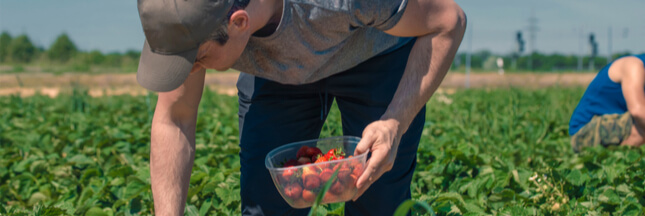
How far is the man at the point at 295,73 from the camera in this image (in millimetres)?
1408

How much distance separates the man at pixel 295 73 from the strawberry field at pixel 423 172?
1.22ft

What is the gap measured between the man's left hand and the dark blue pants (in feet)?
1.30

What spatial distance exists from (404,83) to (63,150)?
3.24 m

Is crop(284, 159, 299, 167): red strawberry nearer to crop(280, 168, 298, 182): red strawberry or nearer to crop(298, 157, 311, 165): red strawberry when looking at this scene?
crop(298, 157, 311, 165): red strawberry

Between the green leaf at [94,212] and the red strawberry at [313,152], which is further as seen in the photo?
the green leaf at [94,212]

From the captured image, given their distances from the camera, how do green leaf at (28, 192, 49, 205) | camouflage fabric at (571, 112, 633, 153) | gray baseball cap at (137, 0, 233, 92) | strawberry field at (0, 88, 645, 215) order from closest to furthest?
gray baseball cap at (137, 0, 233, 92)
strawberry field at (0, 88, 645, 215)
green leaf at (28, 192, 49, 205)
camouflage fabric at (571, 112, 633, 153)

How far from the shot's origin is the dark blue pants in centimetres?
202

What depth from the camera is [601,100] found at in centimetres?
402

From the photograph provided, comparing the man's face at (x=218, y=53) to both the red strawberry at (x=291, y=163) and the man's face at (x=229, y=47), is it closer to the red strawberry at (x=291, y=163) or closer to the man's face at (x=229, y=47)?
the man's face at (x=229, y=47)

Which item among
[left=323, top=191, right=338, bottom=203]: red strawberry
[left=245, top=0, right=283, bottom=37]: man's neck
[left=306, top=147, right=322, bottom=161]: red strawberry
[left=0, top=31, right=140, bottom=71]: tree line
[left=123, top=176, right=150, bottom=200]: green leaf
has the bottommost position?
[left=0, top=31, right=140, bottom=71]: tree line

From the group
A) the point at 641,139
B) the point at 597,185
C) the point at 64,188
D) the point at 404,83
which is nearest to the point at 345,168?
the point at 404,83

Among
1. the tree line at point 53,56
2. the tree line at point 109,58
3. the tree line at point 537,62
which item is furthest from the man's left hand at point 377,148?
the tree line at point 537,62

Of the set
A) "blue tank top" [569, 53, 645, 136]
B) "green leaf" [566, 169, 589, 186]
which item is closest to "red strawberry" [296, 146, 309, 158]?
"green leaf" [566, 169, 589, 186]

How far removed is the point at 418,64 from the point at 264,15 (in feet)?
1.62
